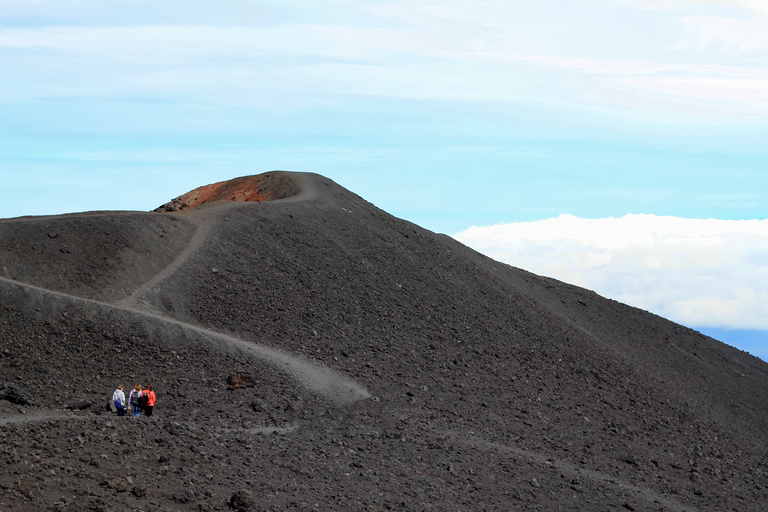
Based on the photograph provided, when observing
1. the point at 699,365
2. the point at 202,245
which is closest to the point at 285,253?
the point at 202,245

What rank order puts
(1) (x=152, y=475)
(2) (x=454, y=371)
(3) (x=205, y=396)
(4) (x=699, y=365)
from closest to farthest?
(1) (x=152, y=475), (3) (x=205, y=396), (2) (x=454, y=371), (4) (x=699, y=365)

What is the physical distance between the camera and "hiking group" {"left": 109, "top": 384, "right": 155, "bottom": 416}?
19469 millimetres

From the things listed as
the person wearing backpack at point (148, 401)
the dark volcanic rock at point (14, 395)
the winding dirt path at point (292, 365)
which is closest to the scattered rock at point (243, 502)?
the person wearing backpack at point (148, 401)

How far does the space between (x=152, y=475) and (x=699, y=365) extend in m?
35.2

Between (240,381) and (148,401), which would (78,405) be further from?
(240,381)

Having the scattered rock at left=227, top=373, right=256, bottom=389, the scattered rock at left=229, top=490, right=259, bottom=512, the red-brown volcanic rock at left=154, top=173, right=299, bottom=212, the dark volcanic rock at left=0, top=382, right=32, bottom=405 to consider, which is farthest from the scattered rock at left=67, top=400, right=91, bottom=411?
the red-brown volcanic rock at left=154, top=173, right=299, bottom=212

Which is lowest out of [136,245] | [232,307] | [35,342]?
[35,342]

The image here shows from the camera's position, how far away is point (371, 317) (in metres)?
28.9

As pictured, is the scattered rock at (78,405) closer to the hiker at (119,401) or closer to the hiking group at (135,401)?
the hiking group at (135,401)

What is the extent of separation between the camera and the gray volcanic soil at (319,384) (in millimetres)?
15812

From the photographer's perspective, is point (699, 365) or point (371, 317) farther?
point (699, 365)

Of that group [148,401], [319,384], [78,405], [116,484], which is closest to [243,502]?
[116,484]

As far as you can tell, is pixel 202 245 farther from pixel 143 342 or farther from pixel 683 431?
pixel 683 431

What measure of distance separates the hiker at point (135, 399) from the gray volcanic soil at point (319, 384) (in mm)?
647
